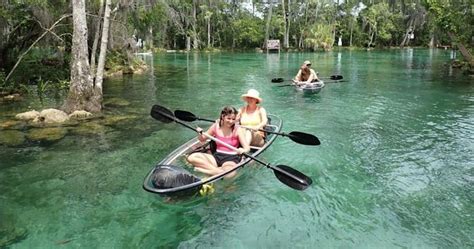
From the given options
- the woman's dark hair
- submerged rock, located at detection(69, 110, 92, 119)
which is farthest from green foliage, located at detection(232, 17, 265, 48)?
submerged rock, located at detection(69, 110, 92, 119)

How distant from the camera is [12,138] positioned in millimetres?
9828

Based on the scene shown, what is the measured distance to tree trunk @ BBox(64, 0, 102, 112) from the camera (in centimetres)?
1139

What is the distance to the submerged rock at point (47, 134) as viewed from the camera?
981 cm

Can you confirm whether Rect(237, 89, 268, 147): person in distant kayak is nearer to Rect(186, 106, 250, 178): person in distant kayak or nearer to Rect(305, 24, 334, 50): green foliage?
Rect(186, 106, 250, 178): person in distant kayak

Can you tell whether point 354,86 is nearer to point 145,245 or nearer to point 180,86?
point 180,86

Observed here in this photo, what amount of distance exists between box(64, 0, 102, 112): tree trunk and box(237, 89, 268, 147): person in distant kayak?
217 inches

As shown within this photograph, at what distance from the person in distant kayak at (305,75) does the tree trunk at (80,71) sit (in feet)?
26.1

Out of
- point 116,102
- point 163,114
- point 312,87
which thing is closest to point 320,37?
point 312,87

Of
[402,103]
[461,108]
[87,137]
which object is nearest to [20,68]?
[87,137]

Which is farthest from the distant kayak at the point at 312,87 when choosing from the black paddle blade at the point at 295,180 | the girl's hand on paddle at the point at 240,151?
the black paddle blade at the point at 295,180

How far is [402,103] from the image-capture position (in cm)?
1488

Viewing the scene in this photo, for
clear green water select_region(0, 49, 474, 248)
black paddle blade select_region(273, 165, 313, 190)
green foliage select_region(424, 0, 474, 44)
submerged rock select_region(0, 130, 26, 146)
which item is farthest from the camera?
green foliage select_region(424, 0, 474, 44)

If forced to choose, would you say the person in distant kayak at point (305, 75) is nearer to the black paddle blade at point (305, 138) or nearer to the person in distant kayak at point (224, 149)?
the black paddle blade at point (305, 138)

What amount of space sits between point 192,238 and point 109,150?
4333 mm
